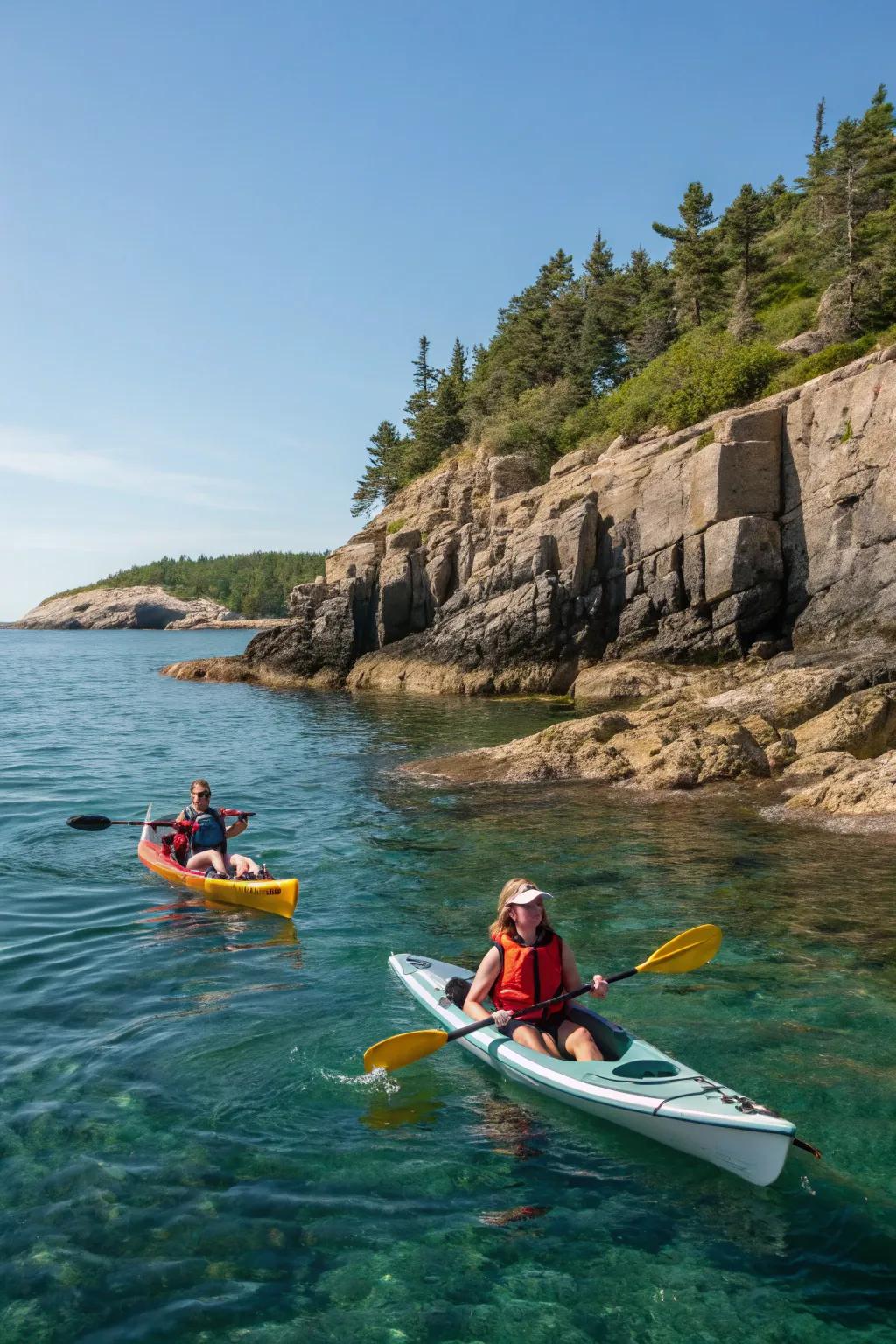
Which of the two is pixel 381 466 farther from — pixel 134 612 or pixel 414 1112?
pixel 134 612

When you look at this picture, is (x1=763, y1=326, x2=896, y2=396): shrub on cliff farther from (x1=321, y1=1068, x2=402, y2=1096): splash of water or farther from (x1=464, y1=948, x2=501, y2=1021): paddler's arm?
(x1=321, y1=1068, x2=402, y2=1096): splash of water

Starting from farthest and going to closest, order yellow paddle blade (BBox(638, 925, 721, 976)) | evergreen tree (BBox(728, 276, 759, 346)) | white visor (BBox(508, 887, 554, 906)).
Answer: evergreen tree (BBox(728, 276, 759, 346)) → yellow paddle blade (BBox(638, 925, 721, 976)) → white visor (BBox(508, 887, 554, 906))

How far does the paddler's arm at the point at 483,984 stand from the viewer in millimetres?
7031

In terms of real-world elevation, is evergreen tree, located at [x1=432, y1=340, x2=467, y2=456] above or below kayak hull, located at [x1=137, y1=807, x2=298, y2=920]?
above

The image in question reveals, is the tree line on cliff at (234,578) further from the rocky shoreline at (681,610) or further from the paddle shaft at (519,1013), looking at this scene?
the paddle shaft at (519,1013)

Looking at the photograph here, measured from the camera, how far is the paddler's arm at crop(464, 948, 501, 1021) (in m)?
7.03

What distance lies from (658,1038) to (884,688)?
11222 millimetres

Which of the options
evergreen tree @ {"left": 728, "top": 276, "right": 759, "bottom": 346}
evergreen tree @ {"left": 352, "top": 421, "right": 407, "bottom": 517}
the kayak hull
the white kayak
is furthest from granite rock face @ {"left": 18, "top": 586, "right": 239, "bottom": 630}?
the white kayak

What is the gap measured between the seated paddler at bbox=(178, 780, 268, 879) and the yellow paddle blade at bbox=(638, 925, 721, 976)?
553cm

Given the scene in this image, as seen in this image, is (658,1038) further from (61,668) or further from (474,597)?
(61,668)

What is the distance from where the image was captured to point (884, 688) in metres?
16.5

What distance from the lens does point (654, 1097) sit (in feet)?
18.9

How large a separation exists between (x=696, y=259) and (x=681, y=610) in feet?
87.0

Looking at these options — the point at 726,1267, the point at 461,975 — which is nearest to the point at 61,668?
the point at 461,975
